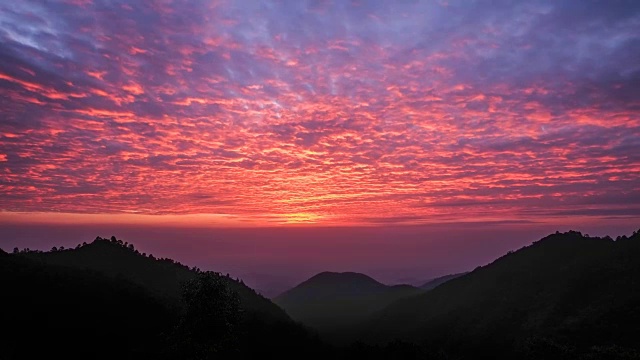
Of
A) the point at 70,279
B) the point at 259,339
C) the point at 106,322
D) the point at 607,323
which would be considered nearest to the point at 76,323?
the point at 106,322

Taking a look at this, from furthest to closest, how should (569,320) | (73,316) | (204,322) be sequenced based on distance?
(569,320)
(73,316)
(204,322)

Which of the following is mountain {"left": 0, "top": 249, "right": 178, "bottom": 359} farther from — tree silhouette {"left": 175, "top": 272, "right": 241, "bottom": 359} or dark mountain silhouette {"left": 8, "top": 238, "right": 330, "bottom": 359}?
tree silhouette {"left": 175, "top": 272, "right": 241, "bottom": 359}

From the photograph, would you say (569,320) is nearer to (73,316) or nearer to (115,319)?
(115,319)

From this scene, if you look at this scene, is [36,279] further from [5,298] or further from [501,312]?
[501,312]

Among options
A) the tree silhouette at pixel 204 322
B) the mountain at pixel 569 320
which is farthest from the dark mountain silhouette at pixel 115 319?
the mountain at pixel 569 320

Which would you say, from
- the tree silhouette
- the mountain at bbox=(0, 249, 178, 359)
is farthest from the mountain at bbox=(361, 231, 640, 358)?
the mountain at bbox=(0, 249, 178, 359)

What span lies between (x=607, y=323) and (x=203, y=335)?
435 feet

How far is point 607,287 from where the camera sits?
163125 millimetres

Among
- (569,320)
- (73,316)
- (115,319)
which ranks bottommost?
(569,320)

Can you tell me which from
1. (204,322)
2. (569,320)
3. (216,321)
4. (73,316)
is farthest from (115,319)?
(569,320)

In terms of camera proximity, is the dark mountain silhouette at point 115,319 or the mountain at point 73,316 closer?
the dark mountain silhouette at point 115,319

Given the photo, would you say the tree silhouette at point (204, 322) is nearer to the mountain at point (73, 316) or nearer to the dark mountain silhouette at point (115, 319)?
the dark mountain silhouette at point (115, 319)

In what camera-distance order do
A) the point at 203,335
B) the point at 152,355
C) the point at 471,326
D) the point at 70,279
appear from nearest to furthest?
the point at 203,335, the point at 152,355, the point at 70,279, the point at 471,326

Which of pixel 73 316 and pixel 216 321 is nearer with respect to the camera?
pixel 216 321
